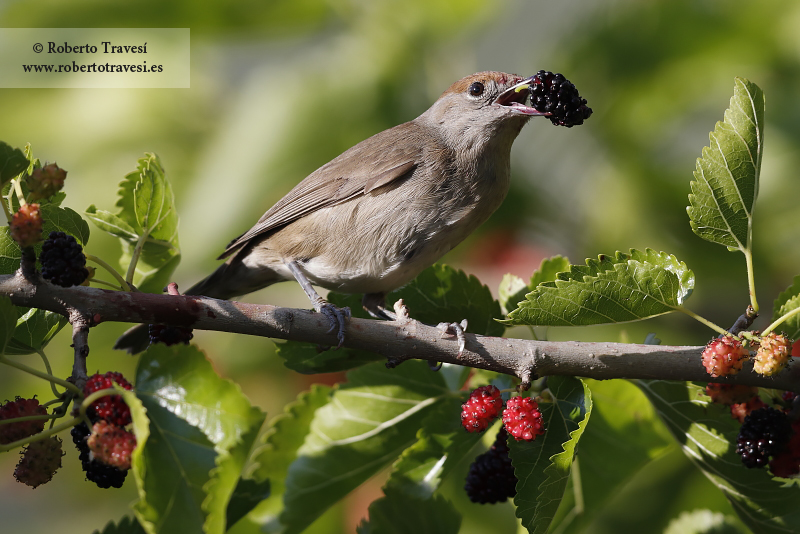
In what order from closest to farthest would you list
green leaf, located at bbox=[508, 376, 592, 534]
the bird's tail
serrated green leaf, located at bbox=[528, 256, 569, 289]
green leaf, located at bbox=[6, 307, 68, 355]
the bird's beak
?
1. green leaf, located at bbox=[508, 376, 592, 534]
2. green leaf, located at bbox=[6, 307, 68, 355]
3. serrated green leaf, located at bbox=[528, 256, 569, 289]
4. the bird's beak
5. the bird's tail

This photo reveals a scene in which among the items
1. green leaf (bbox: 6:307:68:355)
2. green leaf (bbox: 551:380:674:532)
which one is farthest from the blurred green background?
green leaf (bbox: 6:307:68:355)

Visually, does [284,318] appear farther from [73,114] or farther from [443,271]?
[73,114]

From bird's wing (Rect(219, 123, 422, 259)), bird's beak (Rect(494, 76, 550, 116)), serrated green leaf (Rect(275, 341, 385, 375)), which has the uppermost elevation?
bird's beak (Rect(494, 76, 550, 116))

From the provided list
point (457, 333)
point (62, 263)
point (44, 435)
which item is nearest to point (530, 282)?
point (457, 333)

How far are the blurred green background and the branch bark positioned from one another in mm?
1909

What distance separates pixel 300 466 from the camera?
9.81ft

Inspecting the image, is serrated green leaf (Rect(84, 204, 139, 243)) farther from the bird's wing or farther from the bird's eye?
the bird's eye

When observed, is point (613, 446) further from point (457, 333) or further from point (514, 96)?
point (514, 96)

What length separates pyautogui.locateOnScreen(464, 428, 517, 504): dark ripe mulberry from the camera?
9.11 ft

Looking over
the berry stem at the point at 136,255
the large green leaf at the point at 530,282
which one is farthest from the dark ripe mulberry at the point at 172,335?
the large green leaf at the point at 530,282

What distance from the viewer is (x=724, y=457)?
108 inches

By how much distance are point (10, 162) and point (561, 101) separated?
2287 mm

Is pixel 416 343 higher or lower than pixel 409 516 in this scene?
higher

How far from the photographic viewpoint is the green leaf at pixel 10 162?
2.04 metres
